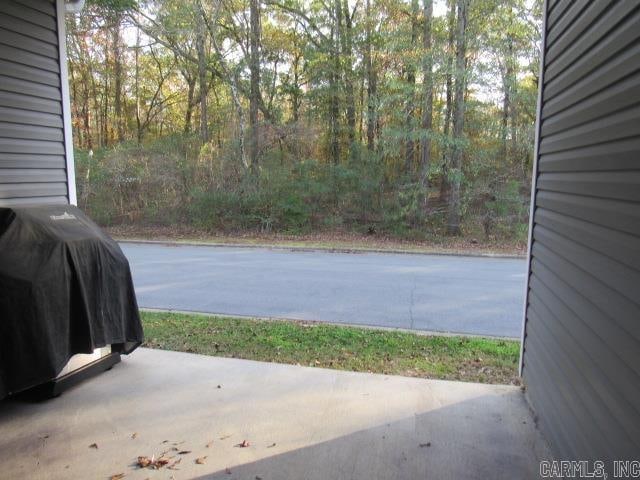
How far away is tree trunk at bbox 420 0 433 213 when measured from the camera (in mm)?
11844

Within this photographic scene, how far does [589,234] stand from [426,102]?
432 inches

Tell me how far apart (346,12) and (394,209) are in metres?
7.37

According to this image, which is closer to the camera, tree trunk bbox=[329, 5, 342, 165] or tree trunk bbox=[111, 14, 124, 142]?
tree trunk bbox=[329, 5, 342, 165]

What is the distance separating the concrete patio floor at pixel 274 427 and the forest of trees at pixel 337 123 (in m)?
9.81

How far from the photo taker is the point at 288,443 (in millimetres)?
2615

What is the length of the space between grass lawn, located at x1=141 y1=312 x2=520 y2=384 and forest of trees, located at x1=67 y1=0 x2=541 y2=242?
27.8 ft

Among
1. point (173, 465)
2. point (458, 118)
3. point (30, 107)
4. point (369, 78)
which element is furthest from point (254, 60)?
point (173, 465)

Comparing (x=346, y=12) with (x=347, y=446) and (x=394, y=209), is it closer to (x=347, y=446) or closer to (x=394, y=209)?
(x=394, y=209)

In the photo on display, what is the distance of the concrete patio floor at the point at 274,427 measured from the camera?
Answer: 2387 mm

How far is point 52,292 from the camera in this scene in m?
2.80

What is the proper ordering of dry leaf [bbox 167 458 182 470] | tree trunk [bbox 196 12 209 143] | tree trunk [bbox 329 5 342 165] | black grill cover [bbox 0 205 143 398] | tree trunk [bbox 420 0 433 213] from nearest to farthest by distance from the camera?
dry leaf [bbox 167 458 182 470]
black grill cover [bbox 0 205 143 398]
tree trunk [bbox 420 0 433 213]
tree trunk [bbox 329 5 342 165]
tree trunk [bbox 196 12 209 143]

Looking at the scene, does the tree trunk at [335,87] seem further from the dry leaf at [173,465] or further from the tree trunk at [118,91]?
the dry leaf at [173,465]

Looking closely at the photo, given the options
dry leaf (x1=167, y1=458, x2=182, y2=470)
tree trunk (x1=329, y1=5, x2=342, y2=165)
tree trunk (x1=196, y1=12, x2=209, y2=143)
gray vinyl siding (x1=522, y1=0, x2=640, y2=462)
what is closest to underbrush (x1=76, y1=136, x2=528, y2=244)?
tree trunk (x1=196, y1=12, x2=209, y2=143)

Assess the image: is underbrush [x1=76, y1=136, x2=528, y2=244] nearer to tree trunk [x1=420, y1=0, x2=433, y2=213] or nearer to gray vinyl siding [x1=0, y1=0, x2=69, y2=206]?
tree trunk [x1=420, y1=0, x2=433, y2=213]
